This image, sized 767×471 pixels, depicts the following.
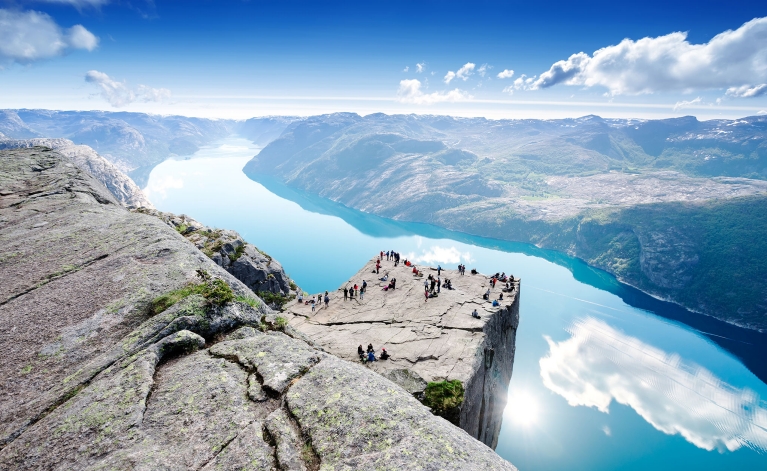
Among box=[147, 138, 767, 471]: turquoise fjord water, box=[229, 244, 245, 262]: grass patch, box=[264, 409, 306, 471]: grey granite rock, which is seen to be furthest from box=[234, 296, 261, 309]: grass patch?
box=[147, 138, 767, 471]: turquoise fjord water

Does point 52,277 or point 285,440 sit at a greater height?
point 52,277

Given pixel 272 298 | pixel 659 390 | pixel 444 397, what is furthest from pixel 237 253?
pixel 659 390

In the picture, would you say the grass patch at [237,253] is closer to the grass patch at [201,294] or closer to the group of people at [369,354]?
the group of people at [369,354]

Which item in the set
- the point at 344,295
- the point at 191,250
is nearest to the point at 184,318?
the point at 191,250

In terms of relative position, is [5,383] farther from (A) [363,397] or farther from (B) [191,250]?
(A) [363,397]

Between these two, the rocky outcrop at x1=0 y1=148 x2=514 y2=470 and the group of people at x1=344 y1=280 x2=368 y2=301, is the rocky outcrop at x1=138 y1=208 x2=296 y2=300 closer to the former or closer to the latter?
the group of people at x1=344 y1=280 x2=368 y2=301

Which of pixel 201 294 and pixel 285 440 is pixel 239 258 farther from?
pixel 285 440

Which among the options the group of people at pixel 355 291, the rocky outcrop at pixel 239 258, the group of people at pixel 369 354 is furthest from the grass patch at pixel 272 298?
the group of people at pixel 369 354
